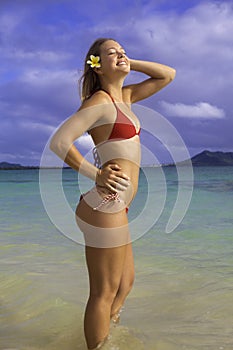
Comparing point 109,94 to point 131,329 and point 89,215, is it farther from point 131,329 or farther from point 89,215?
point 131,329

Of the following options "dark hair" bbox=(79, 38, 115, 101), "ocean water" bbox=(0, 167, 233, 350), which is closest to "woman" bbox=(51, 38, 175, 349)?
"dark hair" bbox=(79, 38, 115, 101)

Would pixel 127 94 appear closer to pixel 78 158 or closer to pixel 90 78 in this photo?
pixel 90 78

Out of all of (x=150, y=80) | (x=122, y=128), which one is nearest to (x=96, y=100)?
(x=122, y=128)

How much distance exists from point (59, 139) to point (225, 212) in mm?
8503

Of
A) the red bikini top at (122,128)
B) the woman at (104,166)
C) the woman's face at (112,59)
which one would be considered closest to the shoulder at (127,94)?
the woman at (104,166)

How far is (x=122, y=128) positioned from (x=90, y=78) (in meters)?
0.46

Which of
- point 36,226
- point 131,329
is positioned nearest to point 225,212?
point 36,226

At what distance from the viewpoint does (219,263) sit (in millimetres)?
5738

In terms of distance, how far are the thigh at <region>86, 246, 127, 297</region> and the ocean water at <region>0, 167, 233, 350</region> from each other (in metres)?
0.44

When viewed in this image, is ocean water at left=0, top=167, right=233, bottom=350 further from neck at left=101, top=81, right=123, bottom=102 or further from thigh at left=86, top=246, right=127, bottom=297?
neck at left=101, top=81, right=123, bottom=102

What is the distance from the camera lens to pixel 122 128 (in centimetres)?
289

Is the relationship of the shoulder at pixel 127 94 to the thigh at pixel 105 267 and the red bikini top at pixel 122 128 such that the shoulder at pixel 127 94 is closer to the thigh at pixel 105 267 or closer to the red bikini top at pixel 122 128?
the red bikini top at pixel 122 128

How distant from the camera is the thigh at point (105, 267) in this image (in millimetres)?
2928

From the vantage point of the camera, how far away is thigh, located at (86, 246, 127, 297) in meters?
2.93
